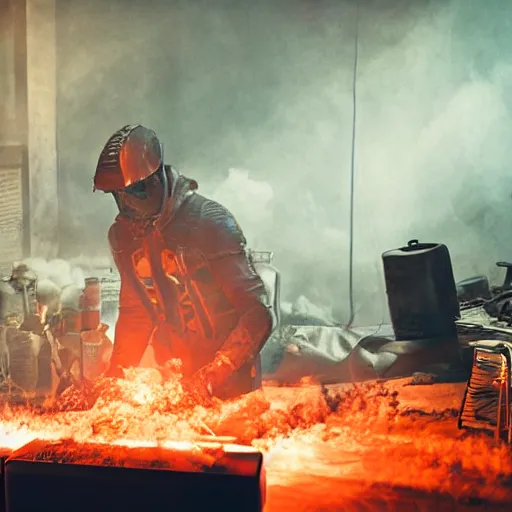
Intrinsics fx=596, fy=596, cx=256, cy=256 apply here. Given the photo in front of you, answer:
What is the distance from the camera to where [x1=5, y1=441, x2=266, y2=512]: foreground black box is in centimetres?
354

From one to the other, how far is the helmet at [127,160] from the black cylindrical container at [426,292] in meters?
1.82

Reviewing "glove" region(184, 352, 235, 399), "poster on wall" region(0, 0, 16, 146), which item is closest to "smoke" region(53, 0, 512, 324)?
"poster on wall" region(0, 0, 16, 146)

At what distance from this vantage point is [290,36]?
4.12 meters

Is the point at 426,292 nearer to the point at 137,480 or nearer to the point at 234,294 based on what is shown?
the point at 234,294

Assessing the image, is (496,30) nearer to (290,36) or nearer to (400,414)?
(290,36)

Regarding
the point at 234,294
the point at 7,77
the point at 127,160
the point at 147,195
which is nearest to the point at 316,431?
the point at 234,294

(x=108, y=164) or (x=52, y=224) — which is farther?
(x=52, y=224)

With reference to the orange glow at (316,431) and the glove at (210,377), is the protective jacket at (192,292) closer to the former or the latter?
the glove at (210,377)

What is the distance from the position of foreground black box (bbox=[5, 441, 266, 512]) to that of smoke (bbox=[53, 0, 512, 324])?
122cm

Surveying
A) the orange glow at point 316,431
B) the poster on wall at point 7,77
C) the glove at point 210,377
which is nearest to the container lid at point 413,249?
the orange glow at point 316,431

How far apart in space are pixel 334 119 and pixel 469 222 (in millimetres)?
1139

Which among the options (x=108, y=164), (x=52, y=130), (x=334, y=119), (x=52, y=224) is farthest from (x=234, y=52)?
(x=52, y=224)

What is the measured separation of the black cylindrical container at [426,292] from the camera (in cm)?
396

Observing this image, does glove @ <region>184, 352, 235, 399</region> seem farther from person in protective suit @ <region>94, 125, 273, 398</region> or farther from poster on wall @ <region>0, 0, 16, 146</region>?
poster on wall @ <region>0, 0, 16, 146</region>
